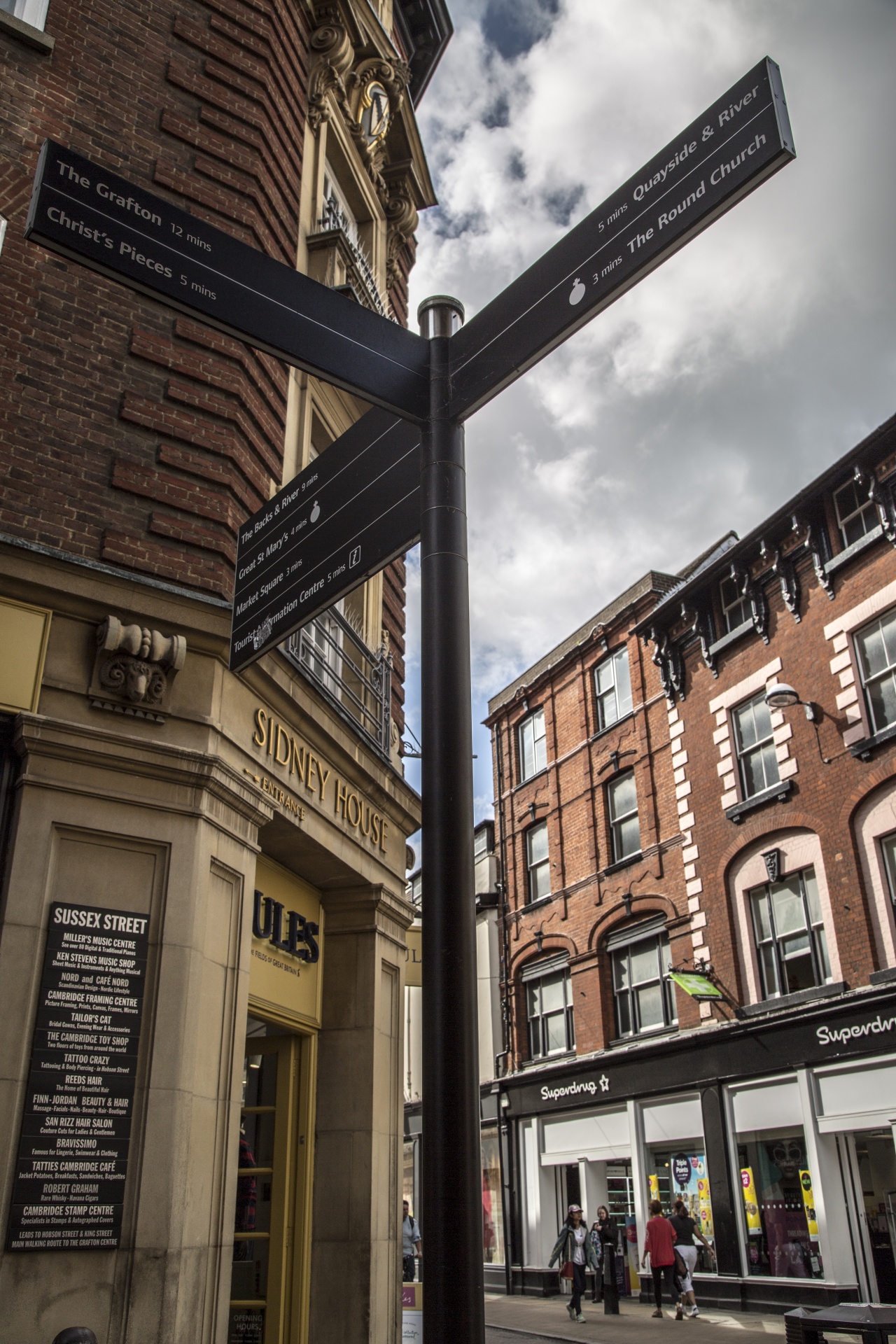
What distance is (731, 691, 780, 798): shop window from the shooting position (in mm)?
22062

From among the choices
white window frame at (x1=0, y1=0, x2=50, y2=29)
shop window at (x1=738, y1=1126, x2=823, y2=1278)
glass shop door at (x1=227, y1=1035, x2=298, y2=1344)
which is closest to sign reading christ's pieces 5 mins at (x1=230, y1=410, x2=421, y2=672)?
glass shop door at (x1=227, y1=1035, x2=298, y2=1344)

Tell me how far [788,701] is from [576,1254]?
11.1 meters

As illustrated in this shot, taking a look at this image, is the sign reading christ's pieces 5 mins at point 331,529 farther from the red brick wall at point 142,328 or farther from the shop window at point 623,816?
the shop window at point 623,816

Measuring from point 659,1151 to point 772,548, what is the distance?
43.0ft

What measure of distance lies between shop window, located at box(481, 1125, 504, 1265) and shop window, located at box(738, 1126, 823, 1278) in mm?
9510

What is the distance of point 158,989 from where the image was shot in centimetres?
672

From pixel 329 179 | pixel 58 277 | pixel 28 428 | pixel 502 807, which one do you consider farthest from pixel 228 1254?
pixel 502 807

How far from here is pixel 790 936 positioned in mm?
20391

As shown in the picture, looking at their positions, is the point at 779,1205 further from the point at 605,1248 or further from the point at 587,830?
the point at 587,830

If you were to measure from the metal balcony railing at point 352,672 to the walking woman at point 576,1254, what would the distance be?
1303cm

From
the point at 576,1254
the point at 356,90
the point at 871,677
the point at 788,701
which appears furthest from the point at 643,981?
the point at 356,90

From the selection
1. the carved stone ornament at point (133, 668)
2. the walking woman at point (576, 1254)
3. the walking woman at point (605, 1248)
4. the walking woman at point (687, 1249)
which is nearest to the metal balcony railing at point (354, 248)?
the carved stone ornament at point (133, 668)

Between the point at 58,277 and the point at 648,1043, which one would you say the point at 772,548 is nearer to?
the point at 648,1043

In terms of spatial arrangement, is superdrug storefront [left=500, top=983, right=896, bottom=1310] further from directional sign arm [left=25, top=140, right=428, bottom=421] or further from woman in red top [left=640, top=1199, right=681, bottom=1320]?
directional sign arm [left=25, top=140, right=428, bottom=421]
